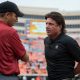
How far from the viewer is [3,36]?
362 cm

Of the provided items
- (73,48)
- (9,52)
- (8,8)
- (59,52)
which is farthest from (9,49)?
(73,48)

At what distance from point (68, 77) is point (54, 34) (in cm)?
46

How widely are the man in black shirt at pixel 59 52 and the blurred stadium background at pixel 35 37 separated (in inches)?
756

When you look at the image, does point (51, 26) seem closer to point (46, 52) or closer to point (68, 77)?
point (46, 52)

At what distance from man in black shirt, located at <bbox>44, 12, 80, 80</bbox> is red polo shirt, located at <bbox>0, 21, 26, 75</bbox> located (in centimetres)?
48

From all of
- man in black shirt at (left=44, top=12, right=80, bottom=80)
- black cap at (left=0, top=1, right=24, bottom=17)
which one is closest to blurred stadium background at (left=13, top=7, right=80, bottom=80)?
man in black shirt at (left=44, top=12, right=80, bottom=80)

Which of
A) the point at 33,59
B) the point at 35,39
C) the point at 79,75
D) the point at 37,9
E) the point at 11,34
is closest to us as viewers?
the point at 11,34

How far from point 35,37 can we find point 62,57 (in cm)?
5195

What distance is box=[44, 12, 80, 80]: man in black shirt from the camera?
13.1 feet

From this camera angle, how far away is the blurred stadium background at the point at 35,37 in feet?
134

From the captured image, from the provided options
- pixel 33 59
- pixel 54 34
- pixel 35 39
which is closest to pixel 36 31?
pixel 35 39

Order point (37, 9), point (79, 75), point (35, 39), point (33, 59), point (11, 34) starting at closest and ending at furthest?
point (11, 34) → point (79, 75) → point (33, 59) → point (35, 39) → point (37, 9)

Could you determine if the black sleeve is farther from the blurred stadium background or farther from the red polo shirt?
the blurred stadium background

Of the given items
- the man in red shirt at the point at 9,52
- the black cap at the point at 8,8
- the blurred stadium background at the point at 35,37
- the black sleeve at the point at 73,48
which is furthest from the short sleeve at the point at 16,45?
the blurred stadium background at the point at 35,37
